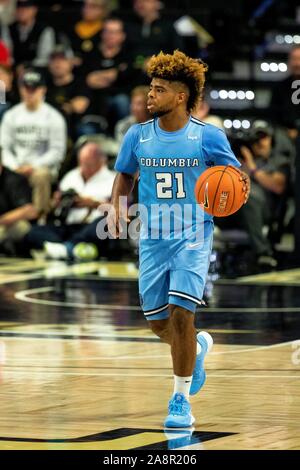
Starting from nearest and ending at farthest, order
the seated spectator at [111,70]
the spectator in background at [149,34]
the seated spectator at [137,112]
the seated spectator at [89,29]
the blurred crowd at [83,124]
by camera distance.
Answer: the seated spectator at [137,112], the blurred crowd at [83,124], the seated spectator at [111,70], the spectator in background at [149,34], the seated spectator at [89,29]

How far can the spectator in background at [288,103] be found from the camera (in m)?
20.1

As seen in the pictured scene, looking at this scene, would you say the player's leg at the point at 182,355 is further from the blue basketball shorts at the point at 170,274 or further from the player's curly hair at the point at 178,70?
the player's curly hair at the point at 178,70

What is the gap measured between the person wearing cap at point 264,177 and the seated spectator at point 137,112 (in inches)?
54.8

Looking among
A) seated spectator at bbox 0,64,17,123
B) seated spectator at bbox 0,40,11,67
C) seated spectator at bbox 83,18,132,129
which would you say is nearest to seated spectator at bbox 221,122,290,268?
seated spectator at bbox 83,18,132,129

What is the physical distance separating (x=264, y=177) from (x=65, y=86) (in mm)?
4672

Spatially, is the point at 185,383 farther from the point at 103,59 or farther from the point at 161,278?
the point at 103,59

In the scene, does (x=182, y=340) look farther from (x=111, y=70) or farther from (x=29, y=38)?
(x=29, y=38)

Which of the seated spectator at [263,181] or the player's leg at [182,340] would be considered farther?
the seated spectator at [263,181]

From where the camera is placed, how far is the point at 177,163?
362 inches

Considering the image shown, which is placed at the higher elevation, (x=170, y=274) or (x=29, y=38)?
(x=29, y=38)

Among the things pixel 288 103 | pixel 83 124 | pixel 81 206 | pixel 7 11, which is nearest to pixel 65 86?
pixel 83 124

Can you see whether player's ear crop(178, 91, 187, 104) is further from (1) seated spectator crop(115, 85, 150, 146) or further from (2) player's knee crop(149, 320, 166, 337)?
(1) seated spectator crop(115, 85, 150, 146)

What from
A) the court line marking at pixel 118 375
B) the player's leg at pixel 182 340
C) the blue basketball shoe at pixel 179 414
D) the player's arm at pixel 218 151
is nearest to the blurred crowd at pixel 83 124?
the court line marking at pixel 118 375

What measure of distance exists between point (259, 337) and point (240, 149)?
249 inches
